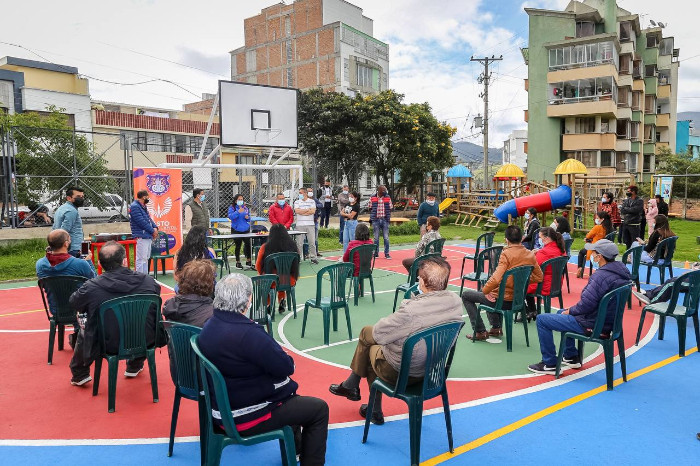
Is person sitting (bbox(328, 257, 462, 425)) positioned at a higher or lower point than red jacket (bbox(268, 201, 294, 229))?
lower

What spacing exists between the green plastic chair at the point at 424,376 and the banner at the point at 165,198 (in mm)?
9730

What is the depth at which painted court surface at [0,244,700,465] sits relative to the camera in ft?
12.6

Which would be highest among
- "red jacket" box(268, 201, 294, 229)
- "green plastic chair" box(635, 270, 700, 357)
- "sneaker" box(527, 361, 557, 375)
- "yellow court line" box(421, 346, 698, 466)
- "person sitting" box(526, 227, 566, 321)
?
"red jacket" box(268, 201, 294, 229)

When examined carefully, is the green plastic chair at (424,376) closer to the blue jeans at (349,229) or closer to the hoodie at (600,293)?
the hoodie at (600,293)

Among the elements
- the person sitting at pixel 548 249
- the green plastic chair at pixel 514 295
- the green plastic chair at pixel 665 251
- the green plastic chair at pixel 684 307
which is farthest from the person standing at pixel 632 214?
the green plastic chair at pixel 514 295

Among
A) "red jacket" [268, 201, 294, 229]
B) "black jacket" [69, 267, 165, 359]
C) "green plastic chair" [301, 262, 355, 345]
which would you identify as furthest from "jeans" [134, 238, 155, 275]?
"black jacket" [69, 267, 165, 359]

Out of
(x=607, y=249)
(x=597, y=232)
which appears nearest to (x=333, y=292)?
(x=607, y=249)

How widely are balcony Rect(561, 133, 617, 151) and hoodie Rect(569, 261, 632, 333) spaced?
33786 millimetres

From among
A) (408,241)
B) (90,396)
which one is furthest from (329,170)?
(90,396)

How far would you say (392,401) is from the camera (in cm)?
479

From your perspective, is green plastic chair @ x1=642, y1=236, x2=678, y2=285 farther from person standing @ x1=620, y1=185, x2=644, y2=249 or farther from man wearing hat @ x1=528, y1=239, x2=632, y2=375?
man wearing hat @ x1=528, y1=239, x2=632, y2=375

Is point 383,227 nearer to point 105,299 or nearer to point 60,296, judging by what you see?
point 60,296

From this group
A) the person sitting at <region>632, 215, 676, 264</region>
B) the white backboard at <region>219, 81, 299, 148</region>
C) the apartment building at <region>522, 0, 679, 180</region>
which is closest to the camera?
the person sitting at <region>632, 215, 676, 264</region>

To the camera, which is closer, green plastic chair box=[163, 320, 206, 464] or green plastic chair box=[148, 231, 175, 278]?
green plastic chair box=[163, 320, 206, 464]
